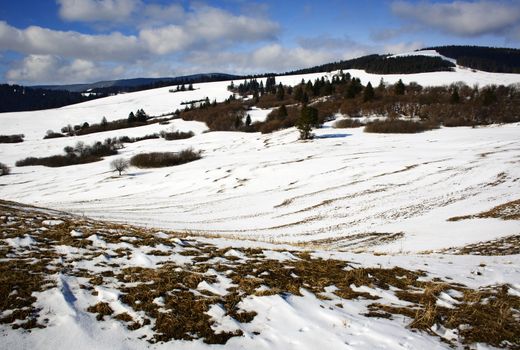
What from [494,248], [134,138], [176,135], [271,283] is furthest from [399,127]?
[134,138]

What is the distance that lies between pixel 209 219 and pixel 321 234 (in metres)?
13.9

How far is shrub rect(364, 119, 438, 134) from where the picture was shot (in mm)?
89000

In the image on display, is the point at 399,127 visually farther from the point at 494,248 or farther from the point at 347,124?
the point at 494,248

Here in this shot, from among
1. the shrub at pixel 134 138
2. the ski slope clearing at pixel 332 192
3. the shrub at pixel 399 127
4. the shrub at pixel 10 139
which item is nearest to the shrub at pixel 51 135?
the shrub at pixel 10 139

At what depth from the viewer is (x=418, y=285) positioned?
30.6ft

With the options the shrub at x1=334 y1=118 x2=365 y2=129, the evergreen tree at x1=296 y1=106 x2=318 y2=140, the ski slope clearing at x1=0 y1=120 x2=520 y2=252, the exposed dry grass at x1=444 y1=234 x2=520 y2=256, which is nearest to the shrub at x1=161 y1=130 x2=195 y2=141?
the ski slope clearing at x1=0 y1=120 x2=520 y2=252

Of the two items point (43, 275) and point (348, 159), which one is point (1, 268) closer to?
point (43, 275)

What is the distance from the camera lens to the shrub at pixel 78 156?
337 ft

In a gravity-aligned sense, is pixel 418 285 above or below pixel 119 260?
below

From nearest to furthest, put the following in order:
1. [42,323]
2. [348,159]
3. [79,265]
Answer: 1. [42,323]
2. [79,265]
3. [348,159]

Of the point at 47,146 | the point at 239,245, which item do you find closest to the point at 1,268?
the point at 239,245

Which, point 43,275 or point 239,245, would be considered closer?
point 43,275

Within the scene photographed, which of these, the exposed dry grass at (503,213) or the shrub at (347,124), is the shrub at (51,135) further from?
the exposed dry grass at (503,213)

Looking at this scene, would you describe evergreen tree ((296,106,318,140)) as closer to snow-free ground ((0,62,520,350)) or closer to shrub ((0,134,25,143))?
snow-free ground ((0,62,520,350))
